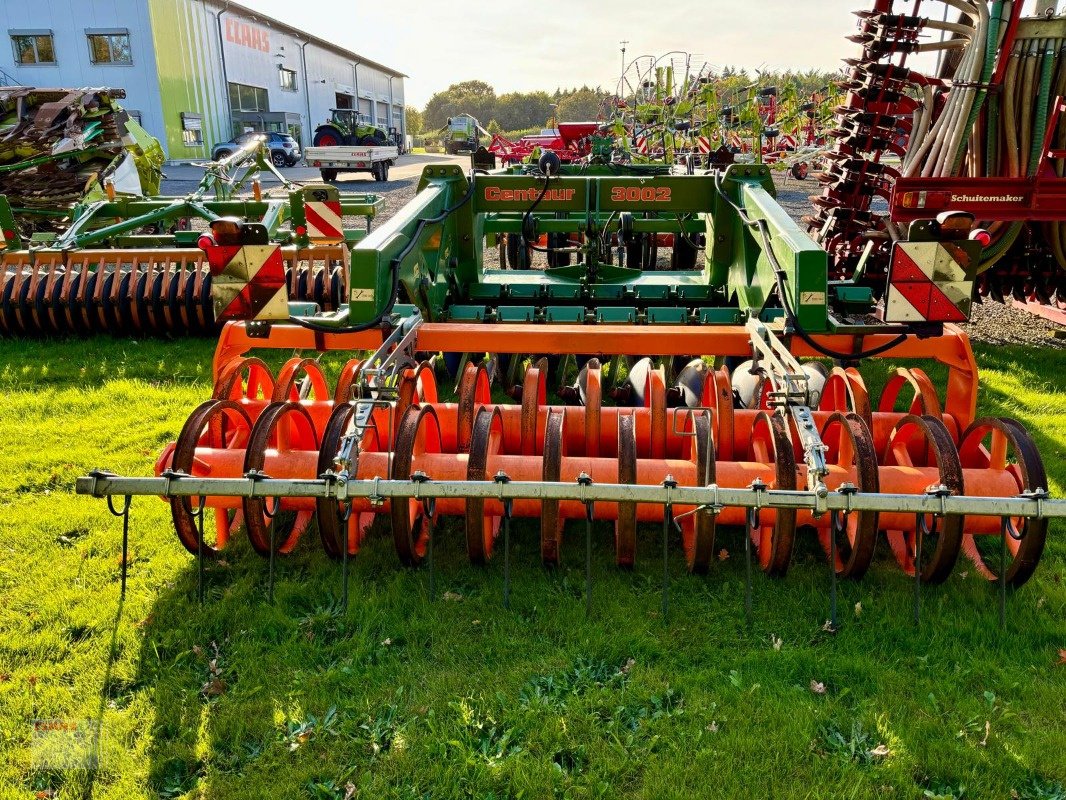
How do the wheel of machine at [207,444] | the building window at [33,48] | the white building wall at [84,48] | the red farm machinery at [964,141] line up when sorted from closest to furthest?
the wheel of machine at [207,444], the red farm machinery at [964,141], the white building wall at [84,48], the building window at [33,48]

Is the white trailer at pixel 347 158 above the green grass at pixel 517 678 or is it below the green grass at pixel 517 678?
above

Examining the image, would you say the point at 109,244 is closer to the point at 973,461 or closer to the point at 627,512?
the point at 627,512

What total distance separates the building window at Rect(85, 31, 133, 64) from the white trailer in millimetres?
8672

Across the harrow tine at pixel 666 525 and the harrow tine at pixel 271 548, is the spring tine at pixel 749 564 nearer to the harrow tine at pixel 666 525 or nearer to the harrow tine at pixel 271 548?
the harrow tine at pixel 666 525

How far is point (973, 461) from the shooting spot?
11.3 ft

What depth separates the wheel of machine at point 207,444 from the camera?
10.4ft

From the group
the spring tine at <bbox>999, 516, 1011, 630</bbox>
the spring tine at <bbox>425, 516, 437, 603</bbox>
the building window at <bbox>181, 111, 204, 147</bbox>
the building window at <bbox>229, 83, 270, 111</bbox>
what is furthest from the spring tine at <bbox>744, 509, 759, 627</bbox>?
the building window at <bbox>229, 83, 270, 111</bbox>

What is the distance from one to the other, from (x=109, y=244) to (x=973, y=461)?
26.7 feet

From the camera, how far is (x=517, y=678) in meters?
2.91

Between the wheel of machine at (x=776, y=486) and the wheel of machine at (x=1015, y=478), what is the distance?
2.43ft

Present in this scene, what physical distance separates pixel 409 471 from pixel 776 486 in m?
1.41

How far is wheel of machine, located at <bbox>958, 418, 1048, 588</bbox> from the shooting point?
2945mm

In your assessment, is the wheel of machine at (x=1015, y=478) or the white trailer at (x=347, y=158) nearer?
the wheel of machine at (x=1015, y=478)

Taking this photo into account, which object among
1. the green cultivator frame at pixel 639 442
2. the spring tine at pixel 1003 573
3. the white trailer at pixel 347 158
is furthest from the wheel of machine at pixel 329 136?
the spring tine at pixel 1003 573
